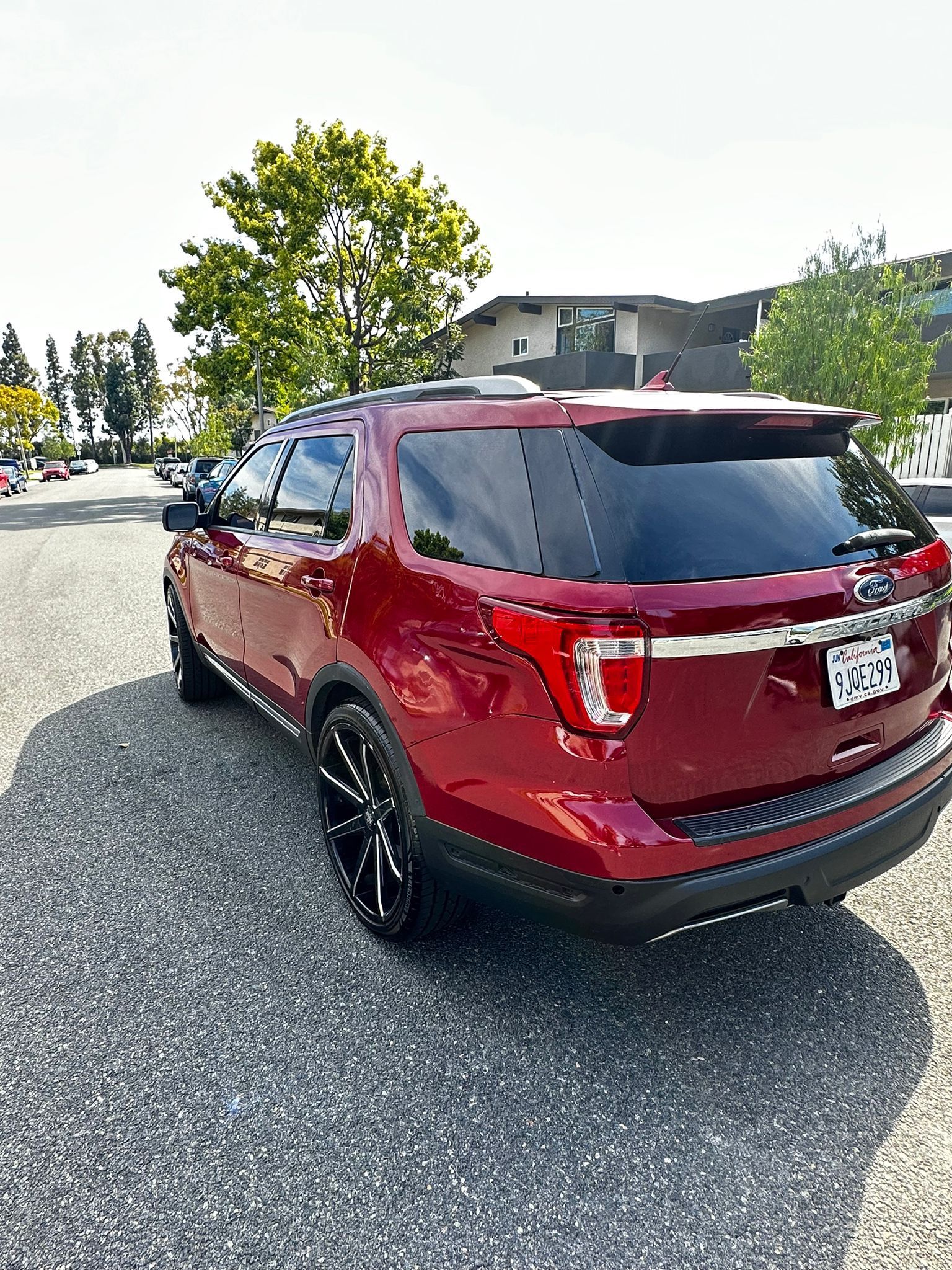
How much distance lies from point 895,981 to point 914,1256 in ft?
3.23

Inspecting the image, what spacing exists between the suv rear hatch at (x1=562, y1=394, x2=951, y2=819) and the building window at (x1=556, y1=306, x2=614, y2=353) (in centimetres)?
2709

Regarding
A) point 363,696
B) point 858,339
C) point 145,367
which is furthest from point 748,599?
point 145,367

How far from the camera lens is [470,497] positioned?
2285mm

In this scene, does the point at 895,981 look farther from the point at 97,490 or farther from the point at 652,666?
the point at 97,490

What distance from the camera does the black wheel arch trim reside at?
2.40 meters

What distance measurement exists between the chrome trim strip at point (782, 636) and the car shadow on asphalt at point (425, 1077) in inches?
48.7

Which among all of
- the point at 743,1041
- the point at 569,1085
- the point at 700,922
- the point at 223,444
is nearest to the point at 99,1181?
the point at 569,1085

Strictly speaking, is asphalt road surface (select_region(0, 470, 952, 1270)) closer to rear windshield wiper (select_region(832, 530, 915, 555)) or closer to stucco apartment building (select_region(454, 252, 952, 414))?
rear windshield wiper (select_region(832, 530, 915, 555))

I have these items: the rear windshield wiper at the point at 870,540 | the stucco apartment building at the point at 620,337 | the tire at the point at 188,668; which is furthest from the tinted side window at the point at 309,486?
the stucco apartment building at the point at 620,337

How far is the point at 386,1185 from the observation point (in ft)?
6.09

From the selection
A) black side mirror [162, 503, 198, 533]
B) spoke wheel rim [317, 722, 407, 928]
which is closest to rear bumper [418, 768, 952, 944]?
spoke wheel rim [317, 722, 407, 928]

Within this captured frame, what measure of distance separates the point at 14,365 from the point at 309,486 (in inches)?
5191

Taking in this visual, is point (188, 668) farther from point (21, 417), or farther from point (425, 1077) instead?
point (21, 417)

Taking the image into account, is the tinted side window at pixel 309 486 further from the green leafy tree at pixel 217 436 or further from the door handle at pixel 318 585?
the green leafy tree at pixel 217 436
